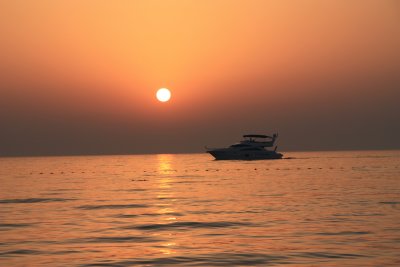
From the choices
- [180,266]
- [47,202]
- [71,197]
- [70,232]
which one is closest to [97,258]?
[180,266]

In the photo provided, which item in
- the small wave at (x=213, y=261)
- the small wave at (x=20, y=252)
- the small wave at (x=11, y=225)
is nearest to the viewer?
the small wave at (x=213, y=261)

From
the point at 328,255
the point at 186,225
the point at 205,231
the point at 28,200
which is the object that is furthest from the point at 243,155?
the point at 328,255

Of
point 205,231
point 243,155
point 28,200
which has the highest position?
point 243,155

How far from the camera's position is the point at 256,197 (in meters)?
52.6

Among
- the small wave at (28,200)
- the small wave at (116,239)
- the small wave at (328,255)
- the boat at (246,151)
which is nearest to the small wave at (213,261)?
the small wave at (328,255)

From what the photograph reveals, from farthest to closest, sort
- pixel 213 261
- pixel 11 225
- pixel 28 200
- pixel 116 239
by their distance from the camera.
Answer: pixel 28 200
pixel 11 225
pixel 116 239
pixel 213 261

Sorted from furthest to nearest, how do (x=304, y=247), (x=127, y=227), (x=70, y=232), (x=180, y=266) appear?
(x=127, y=227) < (x=70, y=232) < (x=304, y=247) < (x=180, y=266)

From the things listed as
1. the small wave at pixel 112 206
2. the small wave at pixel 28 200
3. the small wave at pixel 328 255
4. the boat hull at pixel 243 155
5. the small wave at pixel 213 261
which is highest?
the boat hull at pixel 243 155

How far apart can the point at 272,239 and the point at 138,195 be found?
103ft

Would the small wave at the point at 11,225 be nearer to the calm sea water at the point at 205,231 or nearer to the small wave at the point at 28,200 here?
the calm sea water at the point at 205,231

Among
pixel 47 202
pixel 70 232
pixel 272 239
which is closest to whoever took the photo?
pixel 272 239

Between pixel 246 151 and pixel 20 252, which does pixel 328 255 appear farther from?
pixel 246 151

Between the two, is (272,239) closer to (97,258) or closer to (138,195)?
(97,258)

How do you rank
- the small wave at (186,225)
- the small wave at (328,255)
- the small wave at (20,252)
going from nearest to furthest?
the small wave at (328,255) → the small wave at (20,252) → the small wave at (186,225)
